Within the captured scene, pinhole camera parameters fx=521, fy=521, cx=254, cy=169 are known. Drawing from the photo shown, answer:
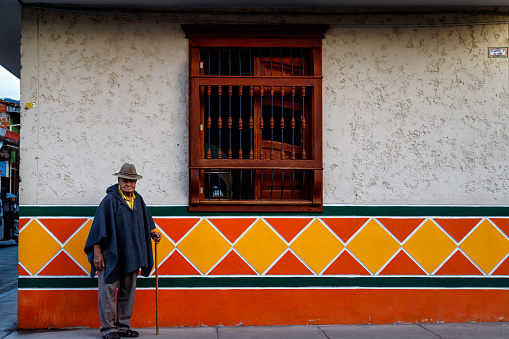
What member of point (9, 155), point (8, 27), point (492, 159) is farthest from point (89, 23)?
point (9, 155)

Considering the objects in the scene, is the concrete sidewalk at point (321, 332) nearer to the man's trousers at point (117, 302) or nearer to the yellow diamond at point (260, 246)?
the man's trousers at point (117, 302)

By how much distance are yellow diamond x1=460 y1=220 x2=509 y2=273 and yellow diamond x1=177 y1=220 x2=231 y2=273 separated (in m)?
2.87

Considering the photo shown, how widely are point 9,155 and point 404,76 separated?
1023 inches

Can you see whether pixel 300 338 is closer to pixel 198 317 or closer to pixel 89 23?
pixel 198 317

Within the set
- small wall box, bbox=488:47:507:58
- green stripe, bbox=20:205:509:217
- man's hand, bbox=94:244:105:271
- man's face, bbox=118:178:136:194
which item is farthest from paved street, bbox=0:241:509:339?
small wall box, bbox=488:47:507:58

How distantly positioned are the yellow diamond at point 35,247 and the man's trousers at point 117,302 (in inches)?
36.0

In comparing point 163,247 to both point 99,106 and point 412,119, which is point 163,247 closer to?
point 99,106

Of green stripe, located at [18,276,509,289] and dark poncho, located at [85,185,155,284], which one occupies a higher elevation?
dark poncho, located at [85,185,155,284]

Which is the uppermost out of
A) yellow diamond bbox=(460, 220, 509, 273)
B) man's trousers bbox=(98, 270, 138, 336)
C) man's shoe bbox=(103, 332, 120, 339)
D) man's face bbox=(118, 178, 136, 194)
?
man's face bbox=(118, 178, 136, 194)

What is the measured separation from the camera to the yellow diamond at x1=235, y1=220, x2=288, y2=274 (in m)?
6.05

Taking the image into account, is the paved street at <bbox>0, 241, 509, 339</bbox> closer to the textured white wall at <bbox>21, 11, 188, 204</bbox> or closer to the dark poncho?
the dark poncho

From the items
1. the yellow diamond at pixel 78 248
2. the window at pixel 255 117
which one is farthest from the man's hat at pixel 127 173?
the yellow diamond at pixel 78 248

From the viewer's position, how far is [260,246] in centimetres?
607

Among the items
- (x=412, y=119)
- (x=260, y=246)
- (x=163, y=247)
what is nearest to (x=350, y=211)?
(x=260, y=246)
